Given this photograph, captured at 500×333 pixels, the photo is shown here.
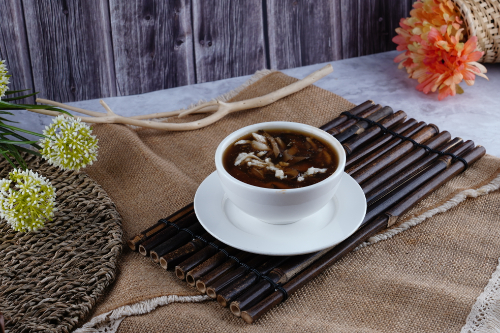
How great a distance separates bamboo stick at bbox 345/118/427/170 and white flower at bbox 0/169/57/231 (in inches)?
29.1

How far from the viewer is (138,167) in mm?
1339

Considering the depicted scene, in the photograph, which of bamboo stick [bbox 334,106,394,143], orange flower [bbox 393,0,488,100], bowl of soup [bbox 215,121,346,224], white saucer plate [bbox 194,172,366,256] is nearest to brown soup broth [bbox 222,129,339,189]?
bowl of soup [bbox 215,121,346,224]

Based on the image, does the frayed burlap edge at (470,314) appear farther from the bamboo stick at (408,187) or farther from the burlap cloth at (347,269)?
the bamboo stick at (408,187)

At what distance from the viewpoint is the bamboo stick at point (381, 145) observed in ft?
4.37

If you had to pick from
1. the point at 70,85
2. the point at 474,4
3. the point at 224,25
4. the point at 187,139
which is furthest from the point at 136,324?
the point at 474,4

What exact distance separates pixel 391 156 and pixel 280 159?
0.41 metres

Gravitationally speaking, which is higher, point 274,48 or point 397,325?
point 274,48

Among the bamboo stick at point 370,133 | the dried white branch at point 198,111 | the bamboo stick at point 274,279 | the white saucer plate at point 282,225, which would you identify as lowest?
the bamboo stick at point 274,279

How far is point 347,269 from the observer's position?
102cm

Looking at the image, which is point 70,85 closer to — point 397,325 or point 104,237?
point 104,237

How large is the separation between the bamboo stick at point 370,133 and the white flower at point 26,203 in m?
0.78

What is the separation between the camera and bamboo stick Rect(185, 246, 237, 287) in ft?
3.22

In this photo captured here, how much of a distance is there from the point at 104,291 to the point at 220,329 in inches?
10.4

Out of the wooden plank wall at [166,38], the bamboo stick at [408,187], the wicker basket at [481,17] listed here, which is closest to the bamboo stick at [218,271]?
the bamboo stick at [408,187]
